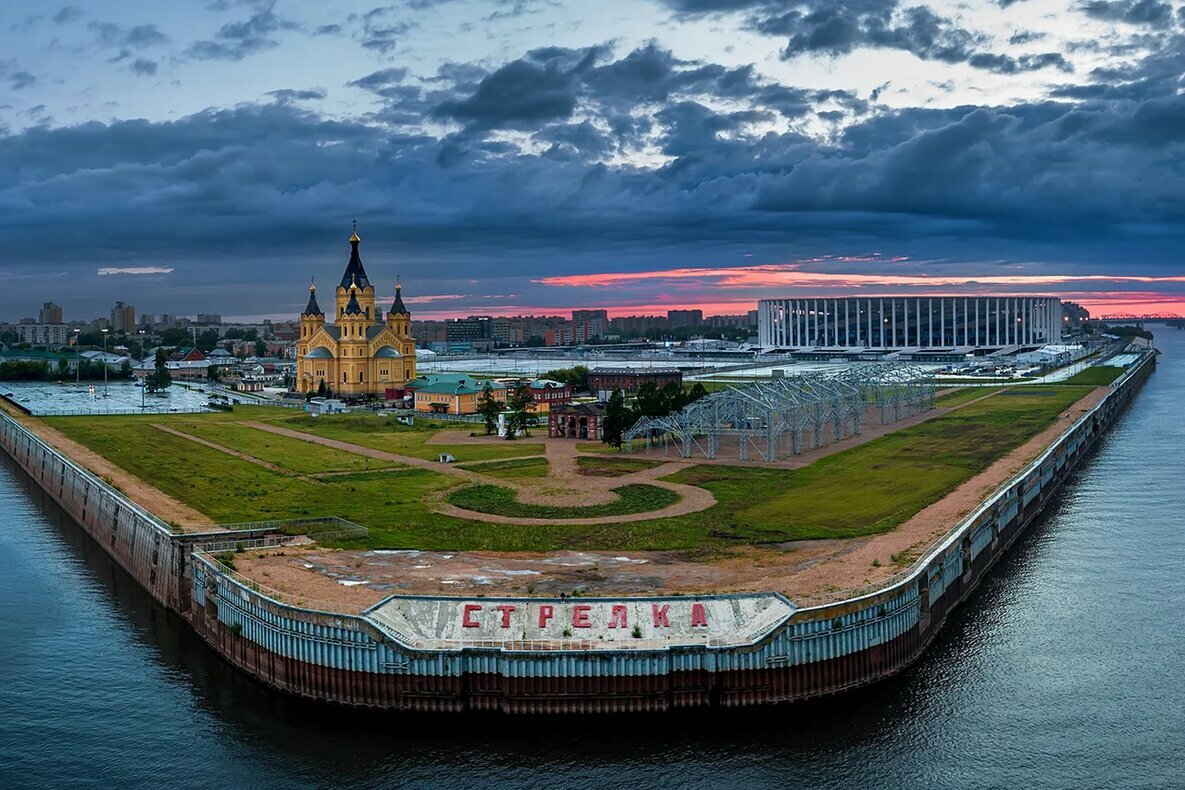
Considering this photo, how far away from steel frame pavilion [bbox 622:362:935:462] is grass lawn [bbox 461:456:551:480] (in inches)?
407

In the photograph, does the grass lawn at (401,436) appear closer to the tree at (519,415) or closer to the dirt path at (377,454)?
the dirt path at (377,454)

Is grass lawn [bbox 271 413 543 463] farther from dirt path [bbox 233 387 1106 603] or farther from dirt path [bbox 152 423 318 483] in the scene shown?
dirt path [bbox 233 387 1106 603]

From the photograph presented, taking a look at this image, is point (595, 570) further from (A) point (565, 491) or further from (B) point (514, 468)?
(B) point (514, 468)

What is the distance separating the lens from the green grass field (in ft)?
204

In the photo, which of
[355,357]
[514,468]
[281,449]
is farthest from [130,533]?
[355,357]

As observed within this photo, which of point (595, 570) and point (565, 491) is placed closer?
point (595, 570)

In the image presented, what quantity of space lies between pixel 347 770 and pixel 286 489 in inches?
1700

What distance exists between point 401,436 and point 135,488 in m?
38.6

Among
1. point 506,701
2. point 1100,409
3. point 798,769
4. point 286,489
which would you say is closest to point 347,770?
point 506,701

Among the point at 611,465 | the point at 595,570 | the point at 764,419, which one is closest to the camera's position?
the point at 595,570

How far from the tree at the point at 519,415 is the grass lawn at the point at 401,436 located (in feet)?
6.54

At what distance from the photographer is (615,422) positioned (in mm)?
99375

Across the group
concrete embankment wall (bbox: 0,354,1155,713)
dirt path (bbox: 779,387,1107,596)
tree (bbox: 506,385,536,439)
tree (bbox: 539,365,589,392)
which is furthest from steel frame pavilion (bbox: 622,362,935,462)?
tree (bbox: 539,365,589,392)

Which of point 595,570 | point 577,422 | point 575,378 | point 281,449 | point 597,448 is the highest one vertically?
point 575,378
